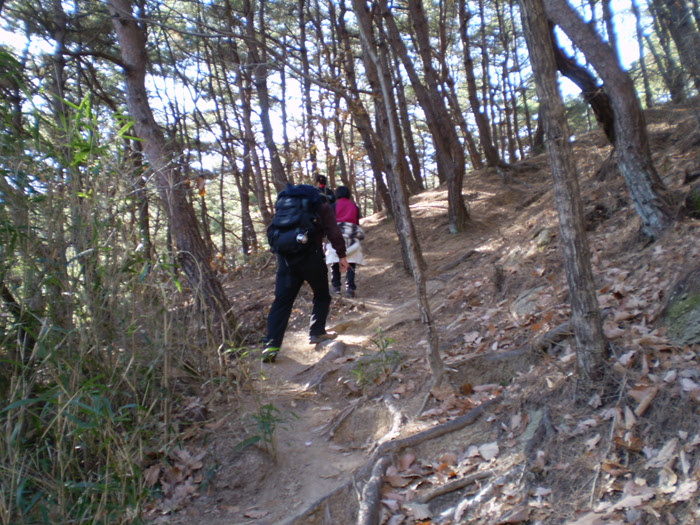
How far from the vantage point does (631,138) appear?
15.3ft

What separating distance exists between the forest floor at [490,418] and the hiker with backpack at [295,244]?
54 cm

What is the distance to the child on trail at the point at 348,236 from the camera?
7840 millimetres

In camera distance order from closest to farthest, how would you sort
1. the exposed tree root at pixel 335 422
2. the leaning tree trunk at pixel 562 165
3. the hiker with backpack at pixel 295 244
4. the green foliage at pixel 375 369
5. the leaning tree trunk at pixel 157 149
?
the leaning tree trunk at pixel 562 165 < the exposed tree root at pixel 335 422 < the green foliage at pixel 375 369 < the hiker with backpack at pixel 295 244 < the leaning tree trunk at pixel 157 149

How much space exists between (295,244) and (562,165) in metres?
2.95

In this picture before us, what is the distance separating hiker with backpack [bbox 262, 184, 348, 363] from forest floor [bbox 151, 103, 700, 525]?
54 cm

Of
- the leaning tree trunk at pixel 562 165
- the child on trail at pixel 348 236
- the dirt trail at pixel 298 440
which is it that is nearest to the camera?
the leaning tree trunk at pixel 562 165

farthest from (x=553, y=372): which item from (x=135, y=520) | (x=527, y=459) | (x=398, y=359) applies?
(x=135, y=520)

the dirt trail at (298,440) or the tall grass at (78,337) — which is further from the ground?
the tall grass at (78,337)

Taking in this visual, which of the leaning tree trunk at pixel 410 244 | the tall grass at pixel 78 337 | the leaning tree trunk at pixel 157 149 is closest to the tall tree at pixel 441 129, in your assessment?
the leaning tree trunk at pixel 157 149

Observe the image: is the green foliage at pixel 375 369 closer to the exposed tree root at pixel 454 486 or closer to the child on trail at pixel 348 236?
the exposed tree root at pixel 454 486

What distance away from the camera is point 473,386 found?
3.97 meters

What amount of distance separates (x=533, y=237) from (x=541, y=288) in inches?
74.1

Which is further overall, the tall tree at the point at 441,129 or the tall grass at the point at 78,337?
the tall tree at the point at 441,129

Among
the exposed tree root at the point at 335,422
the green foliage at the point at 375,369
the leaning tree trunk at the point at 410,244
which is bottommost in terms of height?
the exposed tree root at the point at 335,422
